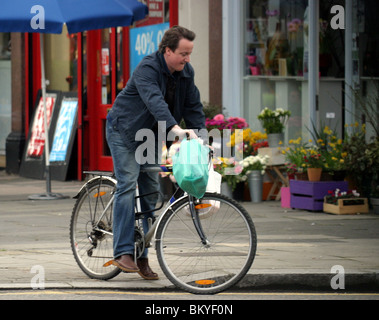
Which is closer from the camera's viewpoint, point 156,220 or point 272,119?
point 156,220

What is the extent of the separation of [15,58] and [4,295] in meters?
10.9

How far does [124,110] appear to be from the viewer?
694 cm

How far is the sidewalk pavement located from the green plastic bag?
0.85 metres

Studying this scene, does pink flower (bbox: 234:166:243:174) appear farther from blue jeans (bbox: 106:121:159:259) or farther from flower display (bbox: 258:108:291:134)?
blue jeans (bbox: 106:121:159:259)

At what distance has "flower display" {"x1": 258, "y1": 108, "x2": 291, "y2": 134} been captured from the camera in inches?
498

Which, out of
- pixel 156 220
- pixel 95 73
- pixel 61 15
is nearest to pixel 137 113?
pixel 156 220

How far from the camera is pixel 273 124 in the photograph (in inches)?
499

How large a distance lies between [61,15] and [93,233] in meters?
5.05

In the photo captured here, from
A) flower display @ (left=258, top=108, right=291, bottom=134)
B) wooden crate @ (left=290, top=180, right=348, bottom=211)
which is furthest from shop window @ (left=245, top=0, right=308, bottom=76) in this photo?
wooden crate @ (left=290, top=180, right=348, bottom=211)

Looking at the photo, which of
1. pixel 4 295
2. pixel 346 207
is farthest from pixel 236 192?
pixel 4 295

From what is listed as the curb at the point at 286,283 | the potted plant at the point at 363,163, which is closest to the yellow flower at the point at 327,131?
the potted plant at the point at 363,163

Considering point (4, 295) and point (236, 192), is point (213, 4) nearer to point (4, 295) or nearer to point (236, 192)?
point (236, 192)

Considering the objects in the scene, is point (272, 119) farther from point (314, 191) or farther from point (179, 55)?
point (179, 55)

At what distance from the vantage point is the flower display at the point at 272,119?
41.5 ft
